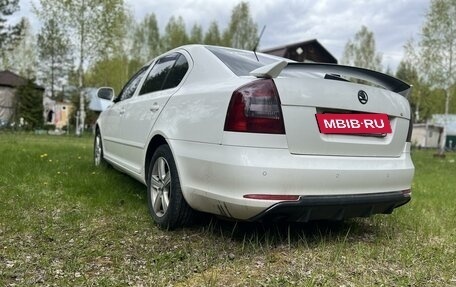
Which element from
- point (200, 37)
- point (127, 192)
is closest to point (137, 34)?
point (200, 37)

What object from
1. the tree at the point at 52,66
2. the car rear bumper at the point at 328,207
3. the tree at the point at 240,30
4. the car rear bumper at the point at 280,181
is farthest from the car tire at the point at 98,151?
the tree at the point at 240,30

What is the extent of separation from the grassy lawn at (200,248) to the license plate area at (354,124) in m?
0.82

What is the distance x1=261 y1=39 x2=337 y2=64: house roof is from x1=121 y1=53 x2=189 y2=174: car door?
22663mm

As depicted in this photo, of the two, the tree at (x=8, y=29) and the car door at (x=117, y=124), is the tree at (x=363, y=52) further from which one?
the car door at (x=117, y=124)

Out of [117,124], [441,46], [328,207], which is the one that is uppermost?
[441,46]

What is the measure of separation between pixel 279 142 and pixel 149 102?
1714 mm

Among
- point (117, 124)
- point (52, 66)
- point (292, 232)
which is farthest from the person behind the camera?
point (52, 66)

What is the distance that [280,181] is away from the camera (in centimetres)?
256

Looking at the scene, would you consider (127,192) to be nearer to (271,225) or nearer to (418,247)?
(271,225)

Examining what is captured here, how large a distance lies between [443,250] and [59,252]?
8.83ft

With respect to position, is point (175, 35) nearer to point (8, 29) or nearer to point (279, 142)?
point (8, 29)

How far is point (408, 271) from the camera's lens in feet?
8.59

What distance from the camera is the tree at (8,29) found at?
104ft

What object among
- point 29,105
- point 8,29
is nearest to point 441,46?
point 8,29
